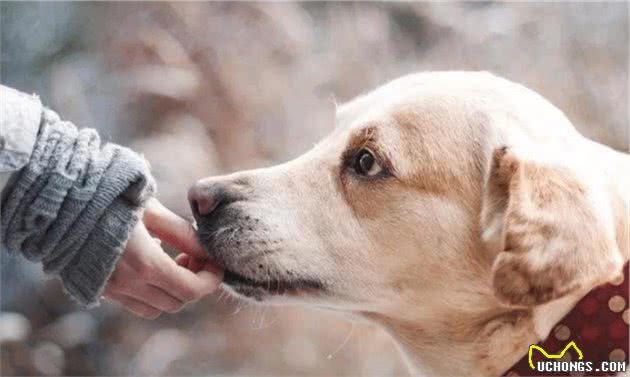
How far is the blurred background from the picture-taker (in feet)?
8.23

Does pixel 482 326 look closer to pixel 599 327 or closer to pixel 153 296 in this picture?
pixel 599 327

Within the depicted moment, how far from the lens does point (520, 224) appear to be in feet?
3.54

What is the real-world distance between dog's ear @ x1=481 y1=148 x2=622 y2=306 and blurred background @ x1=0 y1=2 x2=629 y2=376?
142 centimetres

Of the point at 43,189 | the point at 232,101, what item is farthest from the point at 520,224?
the point at 232,101

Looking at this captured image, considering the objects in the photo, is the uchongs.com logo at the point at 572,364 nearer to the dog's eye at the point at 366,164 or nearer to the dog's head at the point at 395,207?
the dog's head at the point at 395,207

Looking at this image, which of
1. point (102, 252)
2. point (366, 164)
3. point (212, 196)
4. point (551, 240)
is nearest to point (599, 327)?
point (551, 240)

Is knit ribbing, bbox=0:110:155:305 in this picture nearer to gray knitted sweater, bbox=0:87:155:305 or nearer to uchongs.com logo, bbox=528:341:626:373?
gray knitted sweater, bbox=0:87:155:305

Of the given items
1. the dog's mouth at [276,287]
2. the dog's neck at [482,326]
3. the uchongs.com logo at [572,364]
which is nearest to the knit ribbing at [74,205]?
the dog's mouth at [276,287]

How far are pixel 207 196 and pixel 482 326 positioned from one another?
0.50m

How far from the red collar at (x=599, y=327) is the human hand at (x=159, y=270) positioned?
0.56 metres

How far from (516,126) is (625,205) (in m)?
0.21

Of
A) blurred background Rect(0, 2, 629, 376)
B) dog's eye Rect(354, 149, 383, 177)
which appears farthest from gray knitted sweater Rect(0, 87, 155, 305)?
blurred background Rect(0, 2, 629, 376)

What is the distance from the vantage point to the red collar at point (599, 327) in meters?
1.13

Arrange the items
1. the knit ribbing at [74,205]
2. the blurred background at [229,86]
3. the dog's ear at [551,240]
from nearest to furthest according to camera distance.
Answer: the dog's ear at [551,240] → the knit ribbing at [74,205] → the blurred background at [229,86]
